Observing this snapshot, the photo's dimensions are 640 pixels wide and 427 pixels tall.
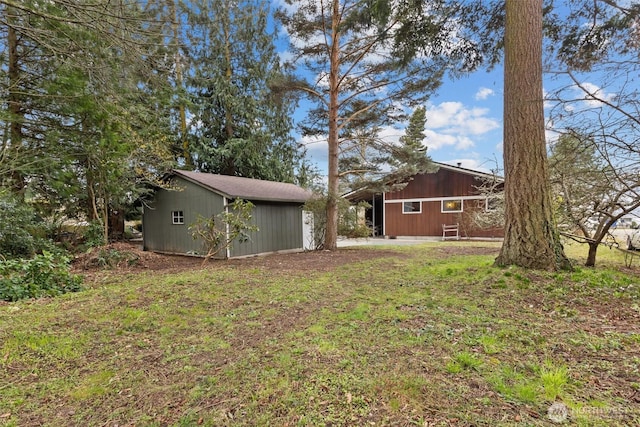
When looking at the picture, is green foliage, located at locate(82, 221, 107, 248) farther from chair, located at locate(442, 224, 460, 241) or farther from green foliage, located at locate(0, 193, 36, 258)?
chair, located at locate(442, 224, 460, 241)

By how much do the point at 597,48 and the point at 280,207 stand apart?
9310 millimetres

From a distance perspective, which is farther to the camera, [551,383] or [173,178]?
[173,178]

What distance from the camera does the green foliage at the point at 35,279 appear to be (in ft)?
15.4

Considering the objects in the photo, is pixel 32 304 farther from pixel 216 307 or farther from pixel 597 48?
pixel 597 48

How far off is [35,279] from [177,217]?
20.2 ft

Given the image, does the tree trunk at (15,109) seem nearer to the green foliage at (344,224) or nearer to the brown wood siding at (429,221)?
the green foliage at (344,224)

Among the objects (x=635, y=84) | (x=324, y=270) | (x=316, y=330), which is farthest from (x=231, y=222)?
(x=635, y=84)

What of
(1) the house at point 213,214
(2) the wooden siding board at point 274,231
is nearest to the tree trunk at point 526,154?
(1) the house at point 213,214

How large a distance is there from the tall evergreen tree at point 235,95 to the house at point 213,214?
6.14 meters

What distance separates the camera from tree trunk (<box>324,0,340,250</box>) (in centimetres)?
1016

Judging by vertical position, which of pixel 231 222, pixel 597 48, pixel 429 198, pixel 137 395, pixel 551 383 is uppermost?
pixel 597 48

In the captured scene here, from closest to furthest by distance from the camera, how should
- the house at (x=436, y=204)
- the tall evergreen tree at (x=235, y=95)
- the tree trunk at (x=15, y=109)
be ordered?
the tree trunk at (x=15, y=109)
the house at (x=436, y=204)
the tall evergreen tree at (x=235, y=95)

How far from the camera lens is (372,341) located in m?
2.84

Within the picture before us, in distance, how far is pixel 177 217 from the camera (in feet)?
36.4
